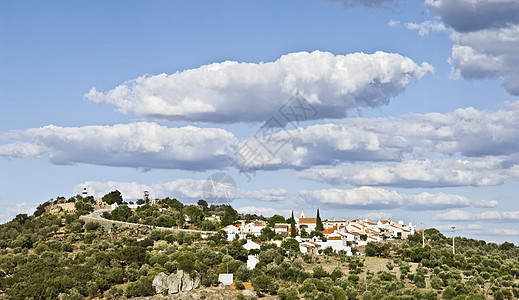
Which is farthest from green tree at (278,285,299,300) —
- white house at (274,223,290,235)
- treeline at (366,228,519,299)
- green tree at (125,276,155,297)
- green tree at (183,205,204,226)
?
green tree at (183,205,204,226)

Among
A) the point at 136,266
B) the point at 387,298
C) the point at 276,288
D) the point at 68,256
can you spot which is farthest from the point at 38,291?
the point at 387,298

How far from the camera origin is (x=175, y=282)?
8131 cm

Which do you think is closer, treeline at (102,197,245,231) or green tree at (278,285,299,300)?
green tree at (278,285,299,300)

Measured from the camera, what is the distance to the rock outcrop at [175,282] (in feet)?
265

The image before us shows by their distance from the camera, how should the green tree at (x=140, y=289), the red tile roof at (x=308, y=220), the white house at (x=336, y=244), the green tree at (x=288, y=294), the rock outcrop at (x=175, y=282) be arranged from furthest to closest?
the red tile roof at (x=308, y=220), the white house at (x=336, y=244), the rock outcrop at (x=175, y=282), the green tree at (x=140, y=289), the green tree at (x=288, y=294)

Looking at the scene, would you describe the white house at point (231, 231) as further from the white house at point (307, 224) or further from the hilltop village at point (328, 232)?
the white house at point (307, 224)

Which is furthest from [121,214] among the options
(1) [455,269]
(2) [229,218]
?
(1) [455,269]

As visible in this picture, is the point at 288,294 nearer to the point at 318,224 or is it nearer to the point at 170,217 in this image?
the point at 318,224

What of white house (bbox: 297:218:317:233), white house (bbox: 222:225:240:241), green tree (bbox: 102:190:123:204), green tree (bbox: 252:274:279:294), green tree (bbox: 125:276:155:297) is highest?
green tree (bbox: 102:190:123:204)

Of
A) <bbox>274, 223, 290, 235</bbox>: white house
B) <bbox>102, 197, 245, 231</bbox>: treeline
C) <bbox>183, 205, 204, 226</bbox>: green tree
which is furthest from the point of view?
<bbox>183, 205, 204, 226</bbox>: green tree

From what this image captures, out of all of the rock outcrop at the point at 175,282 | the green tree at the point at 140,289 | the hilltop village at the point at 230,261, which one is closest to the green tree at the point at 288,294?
the hilltop village at the point at 230,261

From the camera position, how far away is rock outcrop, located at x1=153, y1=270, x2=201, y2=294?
8069cm

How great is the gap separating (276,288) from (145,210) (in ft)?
227

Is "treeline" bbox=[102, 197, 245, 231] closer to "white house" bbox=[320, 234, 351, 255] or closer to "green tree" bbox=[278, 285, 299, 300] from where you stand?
"white house" bbox=[320, 234, 351, 255]
